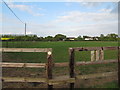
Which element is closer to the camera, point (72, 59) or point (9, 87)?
point (72, 59)

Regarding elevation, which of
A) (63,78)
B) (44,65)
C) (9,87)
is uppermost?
(44,65)

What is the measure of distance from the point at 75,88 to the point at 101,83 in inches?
44.9

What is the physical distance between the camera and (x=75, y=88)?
5.18 m

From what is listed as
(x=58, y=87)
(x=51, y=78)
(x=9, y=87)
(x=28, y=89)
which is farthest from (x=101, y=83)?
(x=9, y=87)

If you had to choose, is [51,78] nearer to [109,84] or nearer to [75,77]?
[75,77]

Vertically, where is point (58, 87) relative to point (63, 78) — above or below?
below

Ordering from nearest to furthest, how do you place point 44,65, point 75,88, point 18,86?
point 44,65
point 75,88
point 18,86

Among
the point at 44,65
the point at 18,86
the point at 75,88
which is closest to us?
the point at 44,65

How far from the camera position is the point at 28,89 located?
17.2 ft

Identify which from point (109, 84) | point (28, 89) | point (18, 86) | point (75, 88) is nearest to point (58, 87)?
point (75, 88)

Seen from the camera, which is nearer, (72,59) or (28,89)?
(72,59)

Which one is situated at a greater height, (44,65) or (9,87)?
(44,65)

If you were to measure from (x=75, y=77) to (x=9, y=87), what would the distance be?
2224 mm

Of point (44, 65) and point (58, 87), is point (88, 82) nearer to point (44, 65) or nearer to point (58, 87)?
point (58, 87)
